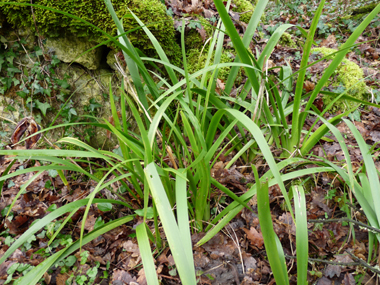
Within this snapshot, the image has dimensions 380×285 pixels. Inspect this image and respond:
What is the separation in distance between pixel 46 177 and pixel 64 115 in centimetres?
47

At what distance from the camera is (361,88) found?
1.82m

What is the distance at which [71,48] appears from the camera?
1.67m

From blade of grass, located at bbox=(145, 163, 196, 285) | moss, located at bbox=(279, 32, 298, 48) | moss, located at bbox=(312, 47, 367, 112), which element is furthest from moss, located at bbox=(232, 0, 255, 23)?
blade of grass, located at bbox=(145, 163, 196, 285)

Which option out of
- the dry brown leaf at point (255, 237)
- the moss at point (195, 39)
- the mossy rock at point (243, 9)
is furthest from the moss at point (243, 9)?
the dry brown leaf at point (255, 237)

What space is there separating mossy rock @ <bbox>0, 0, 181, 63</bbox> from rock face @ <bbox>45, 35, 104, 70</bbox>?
0.04 meters

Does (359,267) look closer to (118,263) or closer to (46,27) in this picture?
(118,263)

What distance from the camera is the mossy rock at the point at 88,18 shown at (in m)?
1.49

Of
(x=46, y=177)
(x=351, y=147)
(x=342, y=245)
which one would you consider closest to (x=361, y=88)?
(x=351, y=147)

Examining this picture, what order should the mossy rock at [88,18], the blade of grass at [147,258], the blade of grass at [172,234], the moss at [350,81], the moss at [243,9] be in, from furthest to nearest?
the moss at [243,9]
the moss at [350,81]
the mossy rock at [88,18]
the blade of grass at [147,258]
the blade of grass at [172,234]

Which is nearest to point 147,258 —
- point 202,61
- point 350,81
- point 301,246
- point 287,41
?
point 301,246

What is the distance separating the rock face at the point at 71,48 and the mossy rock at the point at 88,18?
1.7 inches

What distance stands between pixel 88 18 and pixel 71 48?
286 mm

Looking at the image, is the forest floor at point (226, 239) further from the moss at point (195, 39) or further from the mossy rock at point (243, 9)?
the mossy rock at point (243, 9)

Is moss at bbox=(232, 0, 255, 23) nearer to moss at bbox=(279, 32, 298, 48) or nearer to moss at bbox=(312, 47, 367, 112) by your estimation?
moss at bbox=(279, 32, 298, 48)
